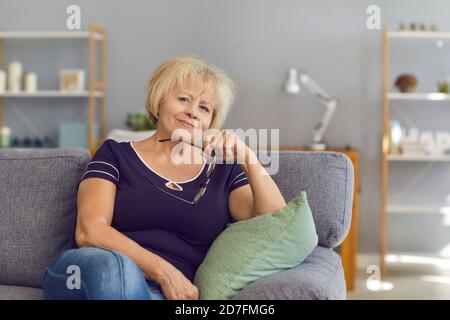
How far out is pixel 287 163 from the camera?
6.68 ft

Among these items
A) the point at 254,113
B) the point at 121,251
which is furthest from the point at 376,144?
the point at 121,251

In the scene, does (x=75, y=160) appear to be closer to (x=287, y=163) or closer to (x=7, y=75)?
(x=287, y=163)

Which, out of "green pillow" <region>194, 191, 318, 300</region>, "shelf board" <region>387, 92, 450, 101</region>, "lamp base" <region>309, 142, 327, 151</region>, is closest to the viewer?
"green pillow" <region>194, 191, 318, 300</region>

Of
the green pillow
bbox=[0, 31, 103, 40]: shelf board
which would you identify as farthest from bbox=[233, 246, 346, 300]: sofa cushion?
bbox=[0, 31, 103, 40]: shelf board

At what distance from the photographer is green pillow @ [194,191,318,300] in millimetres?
1643

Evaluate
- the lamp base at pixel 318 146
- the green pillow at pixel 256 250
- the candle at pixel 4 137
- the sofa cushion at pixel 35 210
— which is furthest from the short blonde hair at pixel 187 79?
the candle at pixel 4 137

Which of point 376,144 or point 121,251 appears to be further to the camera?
point 376,144

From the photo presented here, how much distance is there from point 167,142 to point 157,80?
17 centimetres

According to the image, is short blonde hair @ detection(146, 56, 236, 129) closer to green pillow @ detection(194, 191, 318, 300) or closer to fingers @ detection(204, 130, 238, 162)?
fingers @ detection(204, 130, 238, 162)

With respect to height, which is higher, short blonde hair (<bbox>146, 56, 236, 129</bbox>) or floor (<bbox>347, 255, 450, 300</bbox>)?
short blonde hair (<bbox>146, 56, 236, 129</bbox>)

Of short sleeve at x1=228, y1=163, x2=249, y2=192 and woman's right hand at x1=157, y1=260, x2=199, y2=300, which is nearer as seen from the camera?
woman's right hand at x1=157, y1=260, x2=199, y2=300

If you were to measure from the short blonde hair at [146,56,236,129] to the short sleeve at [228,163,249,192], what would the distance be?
0.61ft

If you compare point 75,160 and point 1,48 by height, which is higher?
point 1,48

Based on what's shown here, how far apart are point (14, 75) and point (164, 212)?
2.84m
